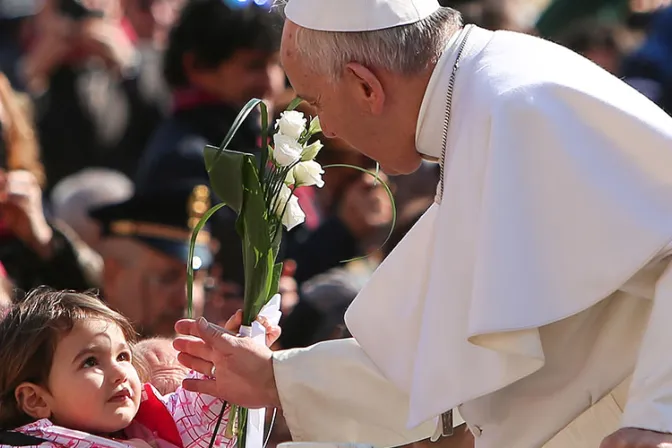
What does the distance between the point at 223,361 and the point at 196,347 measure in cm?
8

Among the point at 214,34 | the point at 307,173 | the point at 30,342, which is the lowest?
the point at 214,34

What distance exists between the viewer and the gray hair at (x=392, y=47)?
3766mm

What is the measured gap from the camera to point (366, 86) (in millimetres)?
3791

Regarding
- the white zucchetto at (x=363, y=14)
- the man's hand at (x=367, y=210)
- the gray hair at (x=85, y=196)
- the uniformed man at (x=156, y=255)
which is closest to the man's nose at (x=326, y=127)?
the white zucchetto at (x=363, y=14)

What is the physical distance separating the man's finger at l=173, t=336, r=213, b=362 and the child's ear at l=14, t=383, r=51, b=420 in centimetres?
37

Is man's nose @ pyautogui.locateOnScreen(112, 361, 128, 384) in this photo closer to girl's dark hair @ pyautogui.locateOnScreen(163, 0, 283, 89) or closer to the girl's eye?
the girl's eye

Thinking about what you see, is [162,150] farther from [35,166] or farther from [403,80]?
[403,80]

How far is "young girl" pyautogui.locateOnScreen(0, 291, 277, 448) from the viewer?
3.81m

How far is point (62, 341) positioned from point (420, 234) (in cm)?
99

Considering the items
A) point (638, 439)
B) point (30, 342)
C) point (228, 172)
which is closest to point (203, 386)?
point (30, 342)

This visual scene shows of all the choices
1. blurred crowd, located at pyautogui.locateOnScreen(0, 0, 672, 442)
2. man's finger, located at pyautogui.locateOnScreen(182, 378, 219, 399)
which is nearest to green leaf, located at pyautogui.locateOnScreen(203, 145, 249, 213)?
man's finger, located at pyautogui.locateOnScreen(182, 378, 219, 399)

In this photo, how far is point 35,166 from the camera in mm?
6891

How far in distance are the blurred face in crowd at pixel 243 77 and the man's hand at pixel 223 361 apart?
2907mm

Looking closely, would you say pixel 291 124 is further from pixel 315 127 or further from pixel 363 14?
pixel 363 14
